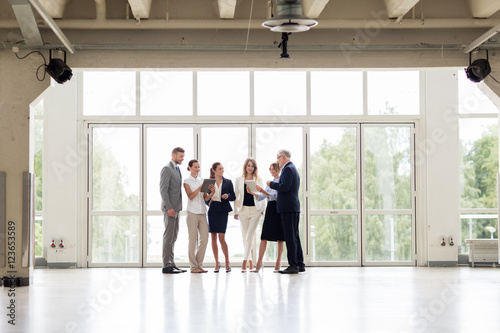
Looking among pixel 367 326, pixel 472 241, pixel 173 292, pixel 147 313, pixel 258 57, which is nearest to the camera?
pixel 367 326

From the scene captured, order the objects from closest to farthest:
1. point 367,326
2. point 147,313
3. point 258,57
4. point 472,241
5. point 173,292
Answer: point 367,326
point 147,313
point 173,292
point 258,57
point 472,241

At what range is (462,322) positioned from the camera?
5258 millimetres

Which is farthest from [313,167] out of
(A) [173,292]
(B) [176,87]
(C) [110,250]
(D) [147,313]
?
(D) [147,313]

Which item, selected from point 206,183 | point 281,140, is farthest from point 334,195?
point 206,183

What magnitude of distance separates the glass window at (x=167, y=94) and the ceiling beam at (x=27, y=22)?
9.50ft

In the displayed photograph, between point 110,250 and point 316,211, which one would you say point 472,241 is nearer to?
point 316,211

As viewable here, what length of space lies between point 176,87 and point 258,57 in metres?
2.59

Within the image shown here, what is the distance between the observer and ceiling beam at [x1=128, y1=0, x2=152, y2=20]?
764 centimetres

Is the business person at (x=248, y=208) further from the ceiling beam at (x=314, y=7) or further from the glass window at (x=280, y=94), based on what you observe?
the ceiling beam at (x=314, y=7)

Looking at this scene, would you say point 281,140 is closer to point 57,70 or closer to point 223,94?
point 223,94

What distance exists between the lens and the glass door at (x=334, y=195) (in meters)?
10.9

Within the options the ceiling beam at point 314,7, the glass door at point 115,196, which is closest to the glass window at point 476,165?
the ceiling beam at point 314,7

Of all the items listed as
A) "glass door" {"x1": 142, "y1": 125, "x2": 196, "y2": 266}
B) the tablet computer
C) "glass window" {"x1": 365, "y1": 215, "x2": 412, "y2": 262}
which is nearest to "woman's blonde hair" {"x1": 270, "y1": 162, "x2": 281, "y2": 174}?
the tablet computer

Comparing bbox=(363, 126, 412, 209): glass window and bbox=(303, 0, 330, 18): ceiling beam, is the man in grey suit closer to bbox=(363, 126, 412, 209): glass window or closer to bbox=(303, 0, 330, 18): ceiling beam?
bbox=(303, 0, 330, 18): ceiling beam
